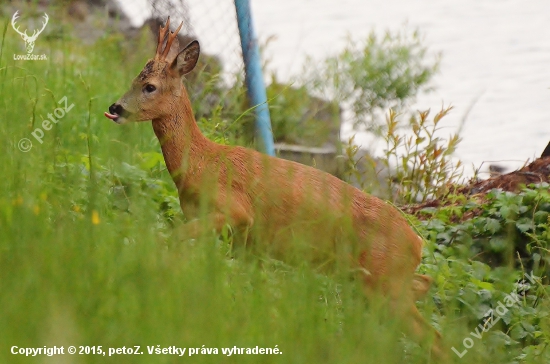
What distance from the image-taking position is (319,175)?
16.0 feet

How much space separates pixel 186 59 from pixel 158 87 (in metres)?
0.25

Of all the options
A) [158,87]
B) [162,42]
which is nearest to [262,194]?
[158,87]

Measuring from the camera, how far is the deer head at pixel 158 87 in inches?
189

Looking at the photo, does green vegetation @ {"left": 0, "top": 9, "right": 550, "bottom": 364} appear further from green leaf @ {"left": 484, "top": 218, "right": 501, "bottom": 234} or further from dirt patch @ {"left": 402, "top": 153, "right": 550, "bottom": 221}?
dirt patch @ {"left": 402, "top": 153, "right": 550, "bottom": 221}

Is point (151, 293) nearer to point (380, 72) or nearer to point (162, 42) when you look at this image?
point (162, 42)

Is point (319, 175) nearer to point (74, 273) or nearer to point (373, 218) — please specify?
point (373, 218)

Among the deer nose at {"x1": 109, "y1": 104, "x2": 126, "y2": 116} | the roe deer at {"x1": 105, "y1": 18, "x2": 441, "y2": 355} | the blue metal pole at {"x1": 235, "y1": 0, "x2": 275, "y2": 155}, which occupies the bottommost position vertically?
the roe deer at {"x1": 105, "y1": 18, "x2": 441, "y2": 355}

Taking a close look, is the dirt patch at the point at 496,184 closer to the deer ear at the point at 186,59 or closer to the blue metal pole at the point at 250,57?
the blue metal pole at the point at 250,57

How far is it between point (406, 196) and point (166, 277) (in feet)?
14.6

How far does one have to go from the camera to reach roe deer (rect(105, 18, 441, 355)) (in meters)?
4.55

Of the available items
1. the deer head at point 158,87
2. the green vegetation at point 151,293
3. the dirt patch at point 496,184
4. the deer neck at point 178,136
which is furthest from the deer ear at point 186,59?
the dirt patch at point 496,184

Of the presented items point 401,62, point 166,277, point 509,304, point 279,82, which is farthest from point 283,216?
point 401,62

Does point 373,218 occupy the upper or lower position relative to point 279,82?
lower

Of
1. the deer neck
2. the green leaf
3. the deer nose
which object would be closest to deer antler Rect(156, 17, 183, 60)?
the deer neck
